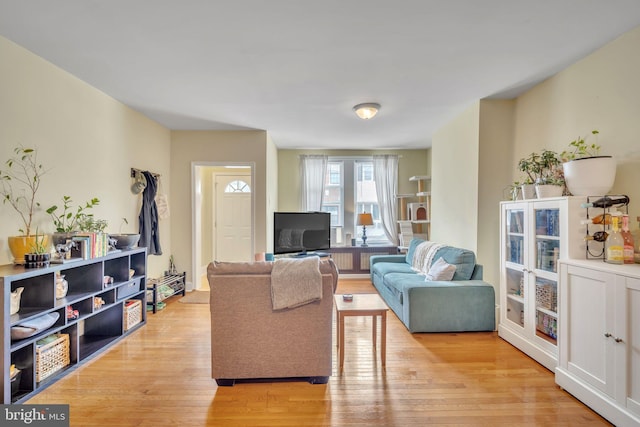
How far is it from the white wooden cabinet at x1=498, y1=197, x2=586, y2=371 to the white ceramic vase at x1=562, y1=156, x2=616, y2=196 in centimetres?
13

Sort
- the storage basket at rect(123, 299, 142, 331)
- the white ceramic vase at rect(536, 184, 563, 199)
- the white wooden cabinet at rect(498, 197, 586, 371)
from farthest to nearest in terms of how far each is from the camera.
Answer: 1. the storage basket at rect(123, 299, 142, 331)
2. the white ceramic vase at rect(536, 184, 563, 199)
3. the white wooden cabinet at rect(498, 197, 586, 371)

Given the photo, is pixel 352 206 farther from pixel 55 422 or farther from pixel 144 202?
pixel 55 422

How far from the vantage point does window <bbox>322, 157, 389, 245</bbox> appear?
21.3 ft

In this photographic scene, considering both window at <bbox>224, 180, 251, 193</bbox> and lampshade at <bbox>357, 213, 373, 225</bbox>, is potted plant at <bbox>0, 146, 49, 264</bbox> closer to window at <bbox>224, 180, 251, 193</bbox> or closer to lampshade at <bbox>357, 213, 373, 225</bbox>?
window at <bbox>224, 180, 251, 193</bbox>

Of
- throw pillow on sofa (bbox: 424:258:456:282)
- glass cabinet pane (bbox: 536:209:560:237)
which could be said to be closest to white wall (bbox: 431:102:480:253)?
throw pillow on sofa (bbox: 424:258:456:282)

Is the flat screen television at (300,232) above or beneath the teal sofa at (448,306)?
above

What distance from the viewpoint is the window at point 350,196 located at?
6500 mm

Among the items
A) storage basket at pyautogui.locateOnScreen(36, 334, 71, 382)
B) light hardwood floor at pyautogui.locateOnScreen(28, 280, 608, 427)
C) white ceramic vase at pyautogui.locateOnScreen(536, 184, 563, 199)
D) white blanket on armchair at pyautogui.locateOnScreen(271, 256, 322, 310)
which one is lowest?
light hardwood floor at pyautogui.locateOnScreen(28, 280, 608, 427)

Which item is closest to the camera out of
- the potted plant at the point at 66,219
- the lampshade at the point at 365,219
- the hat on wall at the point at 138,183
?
the potted plant at the point at 66,219

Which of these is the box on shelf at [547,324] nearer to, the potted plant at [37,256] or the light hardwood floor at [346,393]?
the light hardwood floor at [346,393]

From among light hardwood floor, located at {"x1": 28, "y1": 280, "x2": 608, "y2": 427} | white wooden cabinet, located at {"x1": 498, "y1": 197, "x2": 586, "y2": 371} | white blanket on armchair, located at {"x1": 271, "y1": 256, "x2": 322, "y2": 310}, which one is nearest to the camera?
light hardwood floor, located at {"x1": 28, "y1": 280, "x2": 608, "y2": 427}

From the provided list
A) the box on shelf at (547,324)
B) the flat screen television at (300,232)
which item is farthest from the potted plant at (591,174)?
the flat screen television at (300,232)

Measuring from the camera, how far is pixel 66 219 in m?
2.97

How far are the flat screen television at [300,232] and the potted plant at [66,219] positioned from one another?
94.6 inches
